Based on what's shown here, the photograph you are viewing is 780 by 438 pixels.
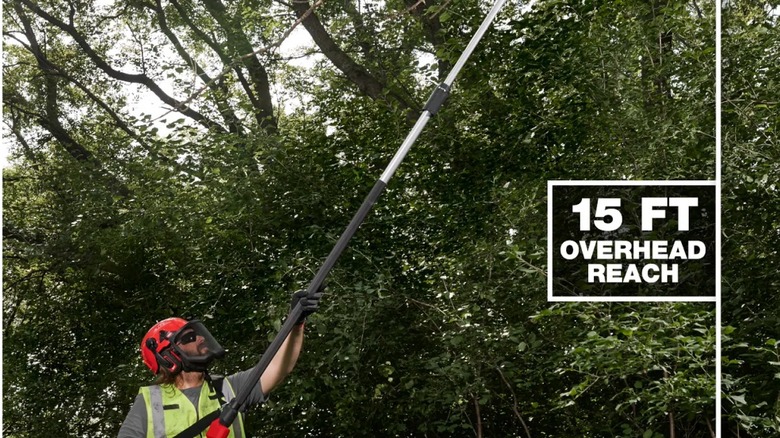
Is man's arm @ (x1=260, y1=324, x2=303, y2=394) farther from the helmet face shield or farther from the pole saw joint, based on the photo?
the pole saw joint

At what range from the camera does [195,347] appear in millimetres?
2221

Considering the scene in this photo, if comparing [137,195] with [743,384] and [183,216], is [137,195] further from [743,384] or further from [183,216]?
[743,384]

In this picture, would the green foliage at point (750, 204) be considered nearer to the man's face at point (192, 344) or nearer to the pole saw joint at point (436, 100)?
the pole saw joint at point (436, 100)

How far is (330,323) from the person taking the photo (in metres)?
4.36

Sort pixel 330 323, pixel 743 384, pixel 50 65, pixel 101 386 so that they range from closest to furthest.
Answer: pixel 743 384 → pixel 330 323 → pixel 101 386 → pixel 50 65

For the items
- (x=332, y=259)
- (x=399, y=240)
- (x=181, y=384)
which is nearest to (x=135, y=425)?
(x=181, y=384)

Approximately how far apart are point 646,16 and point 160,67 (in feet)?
11.8

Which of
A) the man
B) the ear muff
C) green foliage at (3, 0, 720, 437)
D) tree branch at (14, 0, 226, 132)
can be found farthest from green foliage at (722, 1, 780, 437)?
tree branch at (14, 0, 226, 132)

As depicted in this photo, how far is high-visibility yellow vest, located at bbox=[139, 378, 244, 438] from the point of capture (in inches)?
85.6

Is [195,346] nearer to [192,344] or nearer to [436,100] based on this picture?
[192,344]

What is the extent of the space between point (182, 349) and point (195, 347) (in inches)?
1.2

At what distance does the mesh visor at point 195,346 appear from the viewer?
220cm

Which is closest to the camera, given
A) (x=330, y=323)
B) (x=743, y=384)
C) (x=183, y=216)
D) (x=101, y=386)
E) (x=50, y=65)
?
(x=743, y=384)

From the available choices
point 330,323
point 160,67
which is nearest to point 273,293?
point 330,323
